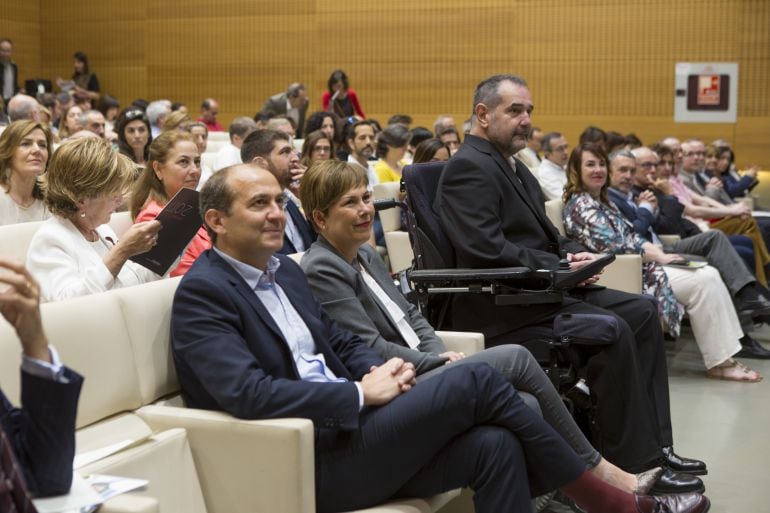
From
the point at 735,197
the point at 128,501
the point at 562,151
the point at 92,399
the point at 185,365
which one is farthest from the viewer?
the point at 735,197

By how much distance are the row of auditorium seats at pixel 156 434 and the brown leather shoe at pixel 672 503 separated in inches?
30.2

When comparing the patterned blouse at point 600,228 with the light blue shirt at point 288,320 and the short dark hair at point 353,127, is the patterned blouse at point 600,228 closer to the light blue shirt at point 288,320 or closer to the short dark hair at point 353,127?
the light blue shirt at point 288,320

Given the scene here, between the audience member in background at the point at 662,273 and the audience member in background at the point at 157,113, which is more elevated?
the audience member in background at the point at 157,113

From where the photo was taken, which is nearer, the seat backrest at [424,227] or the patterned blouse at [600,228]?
the seat backrest at [424,227]

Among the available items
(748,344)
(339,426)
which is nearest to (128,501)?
(339,426)

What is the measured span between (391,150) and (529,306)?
152 inches

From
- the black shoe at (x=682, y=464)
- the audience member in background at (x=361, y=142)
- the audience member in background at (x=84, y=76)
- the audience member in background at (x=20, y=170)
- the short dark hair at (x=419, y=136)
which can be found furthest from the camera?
the audience member in background at (x=84, y=76)

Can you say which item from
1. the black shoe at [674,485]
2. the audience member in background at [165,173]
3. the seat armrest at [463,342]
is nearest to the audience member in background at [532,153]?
the audience member in background at [165,173]

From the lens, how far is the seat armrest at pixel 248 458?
7.63 ft

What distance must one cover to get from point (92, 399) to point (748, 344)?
14.8ft

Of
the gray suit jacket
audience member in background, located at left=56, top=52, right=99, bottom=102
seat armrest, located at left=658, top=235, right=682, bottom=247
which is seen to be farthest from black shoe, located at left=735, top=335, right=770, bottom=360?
audience member in background, located at left=56, top=52, right=99, bottom=102

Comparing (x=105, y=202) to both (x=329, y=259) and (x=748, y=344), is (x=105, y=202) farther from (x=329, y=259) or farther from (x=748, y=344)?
(x=748, y=344)

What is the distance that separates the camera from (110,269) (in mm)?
2945

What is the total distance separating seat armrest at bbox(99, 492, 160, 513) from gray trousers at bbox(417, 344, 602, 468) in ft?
3.84
